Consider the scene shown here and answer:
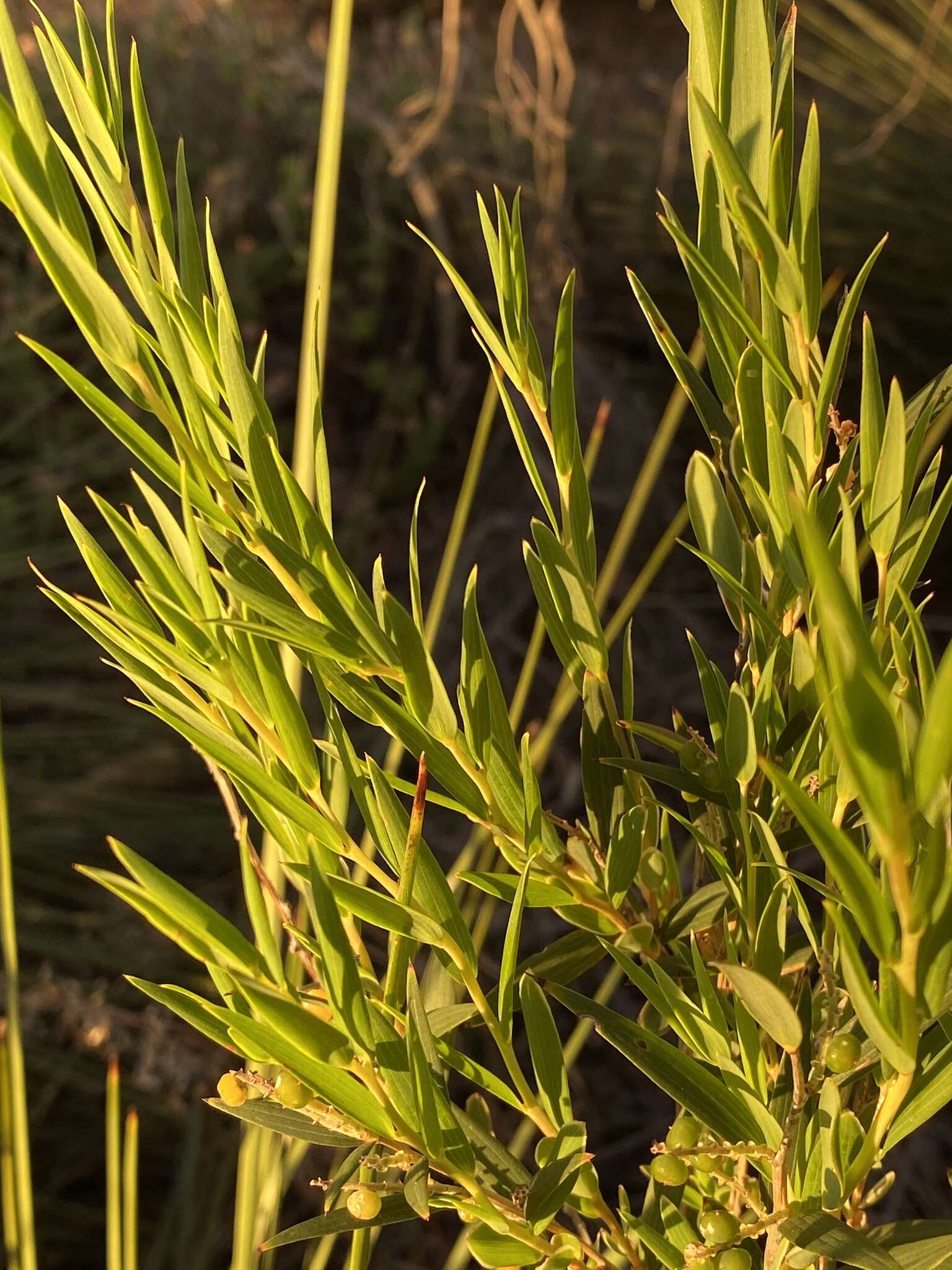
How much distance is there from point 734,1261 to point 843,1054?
1.1 inches

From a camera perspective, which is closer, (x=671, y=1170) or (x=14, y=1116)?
(x=671, y=1170)

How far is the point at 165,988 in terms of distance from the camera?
14cm

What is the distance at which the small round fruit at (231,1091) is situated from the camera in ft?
0.46

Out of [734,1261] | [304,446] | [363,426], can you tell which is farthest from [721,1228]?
[363,426]

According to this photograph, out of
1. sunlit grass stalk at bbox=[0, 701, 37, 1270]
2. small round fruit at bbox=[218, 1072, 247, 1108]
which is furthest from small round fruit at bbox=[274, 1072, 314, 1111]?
sunlit grass stalk at bbox=[0, 701, 37, 1270]

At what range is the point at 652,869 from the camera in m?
0.16

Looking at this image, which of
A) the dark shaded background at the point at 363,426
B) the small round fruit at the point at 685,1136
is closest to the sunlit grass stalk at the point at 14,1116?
the small round fruit at the point at 685,1136

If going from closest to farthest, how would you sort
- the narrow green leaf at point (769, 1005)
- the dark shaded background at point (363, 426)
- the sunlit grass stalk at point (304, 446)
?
the narrow green leaf at point (769, 1005), the sunlit grass stalk at point (304, 446), the dark shaded background at point (363, 426)

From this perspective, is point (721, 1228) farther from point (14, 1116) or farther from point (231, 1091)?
point (14, 1116)

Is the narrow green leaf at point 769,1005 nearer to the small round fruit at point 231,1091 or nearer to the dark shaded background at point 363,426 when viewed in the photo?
the small round fruit at point 231,1091

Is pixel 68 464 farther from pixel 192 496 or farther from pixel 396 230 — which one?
pixel 192 496

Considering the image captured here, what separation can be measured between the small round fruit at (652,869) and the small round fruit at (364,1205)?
6 centimetres

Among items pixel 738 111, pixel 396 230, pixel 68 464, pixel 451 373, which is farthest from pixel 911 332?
pixel 738 111

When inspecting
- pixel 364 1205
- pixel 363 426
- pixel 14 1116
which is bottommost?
pixel 363 426
